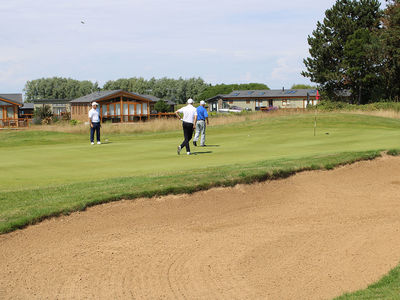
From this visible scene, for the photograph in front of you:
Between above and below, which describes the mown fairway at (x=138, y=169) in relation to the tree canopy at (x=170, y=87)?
below

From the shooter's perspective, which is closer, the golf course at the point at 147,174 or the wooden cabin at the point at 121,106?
the golf course at the point at 147,174

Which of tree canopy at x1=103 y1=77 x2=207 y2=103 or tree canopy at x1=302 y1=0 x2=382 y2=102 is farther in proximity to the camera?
tree canopy at x1=103 y1=77 x2=207 y2=103

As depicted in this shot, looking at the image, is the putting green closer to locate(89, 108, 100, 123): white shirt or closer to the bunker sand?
the bunker sand

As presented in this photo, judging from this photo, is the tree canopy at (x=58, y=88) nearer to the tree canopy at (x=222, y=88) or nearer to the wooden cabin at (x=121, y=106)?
the tree canopy at (x=222, y=88)

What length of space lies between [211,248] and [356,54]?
214ft

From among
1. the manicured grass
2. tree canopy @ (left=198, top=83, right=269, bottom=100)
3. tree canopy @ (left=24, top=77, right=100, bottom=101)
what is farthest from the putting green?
tree canopy @ (left=24, top=77, right=100, bottom=101)

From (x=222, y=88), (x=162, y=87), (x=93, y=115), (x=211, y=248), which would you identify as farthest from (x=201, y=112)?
(x=162, y=87)

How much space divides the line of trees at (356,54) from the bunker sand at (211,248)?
60.2 metres

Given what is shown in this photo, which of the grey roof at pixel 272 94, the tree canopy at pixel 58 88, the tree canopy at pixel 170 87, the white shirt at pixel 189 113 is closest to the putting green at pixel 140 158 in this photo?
the white shirt at pixel 189 113

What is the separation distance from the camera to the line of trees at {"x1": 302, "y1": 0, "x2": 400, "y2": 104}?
220 feet

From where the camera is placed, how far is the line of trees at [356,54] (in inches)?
2635

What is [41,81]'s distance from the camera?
184500mm

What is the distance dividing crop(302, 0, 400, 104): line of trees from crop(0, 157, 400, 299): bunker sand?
60.2 metres

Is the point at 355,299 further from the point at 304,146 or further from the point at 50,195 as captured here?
the point at 304,146
